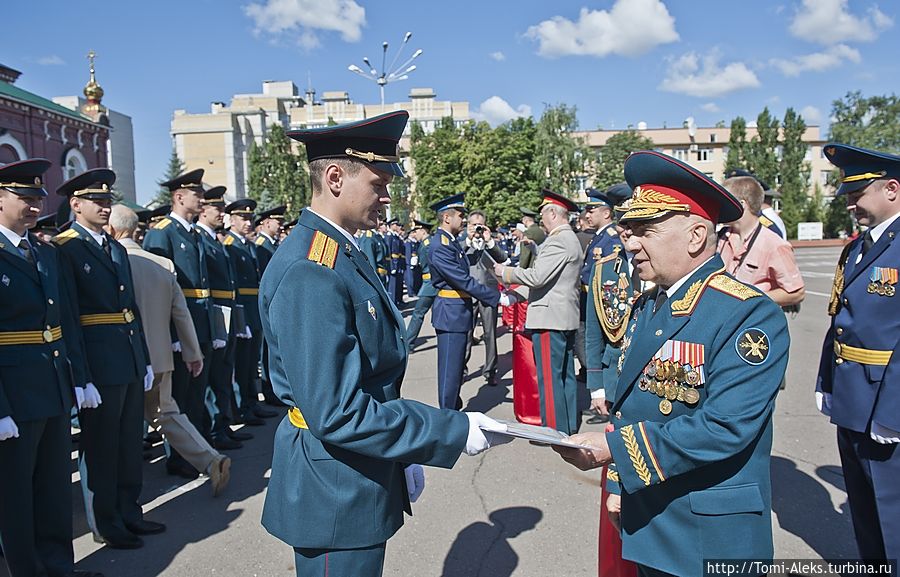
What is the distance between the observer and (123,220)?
4.82 meters

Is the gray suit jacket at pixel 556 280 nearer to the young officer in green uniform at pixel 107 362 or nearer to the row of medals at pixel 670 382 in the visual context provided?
the young officer in green uniform at pixel 107 362

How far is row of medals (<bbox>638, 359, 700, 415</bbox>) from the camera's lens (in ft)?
6.63

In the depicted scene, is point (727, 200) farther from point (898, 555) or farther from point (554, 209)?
point (554, 209)

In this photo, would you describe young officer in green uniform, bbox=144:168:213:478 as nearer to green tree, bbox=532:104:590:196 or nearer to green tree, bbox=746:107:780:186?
green tree, bbox=532:104:590:196

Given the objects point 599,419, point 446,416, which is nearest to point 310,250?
point 446,416

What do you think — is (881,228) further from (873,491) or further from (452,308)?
(452,308)

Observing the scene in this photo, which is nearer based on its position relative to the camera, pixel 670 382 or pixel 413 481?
pixel 670 382

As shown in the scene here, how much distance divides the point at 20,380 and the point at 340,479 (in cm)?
239

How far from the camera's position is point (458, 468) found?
5207 millimetres

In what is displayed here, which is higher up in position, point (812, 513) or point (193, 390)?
point (193, 390)

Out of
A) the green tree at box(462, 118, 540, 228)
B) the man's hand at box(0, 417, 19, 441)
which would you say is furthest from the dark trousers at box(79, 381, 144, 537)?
the green tree at box(462, 118, 540, 228)

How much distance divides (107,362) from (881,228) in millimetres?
4605

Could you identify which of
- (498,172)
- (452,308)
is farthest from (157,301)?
(498,172)

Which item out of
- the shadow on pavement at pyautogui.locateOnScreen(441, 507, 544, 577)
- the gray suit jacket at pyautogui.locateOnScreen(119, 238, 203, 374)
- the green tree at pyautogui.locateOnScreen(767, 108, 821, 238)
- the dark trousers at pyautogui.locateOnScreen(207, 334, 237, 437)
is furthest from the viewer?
the green tree at pyautogui.locateOnScreen(767, 108, 821, 238)
